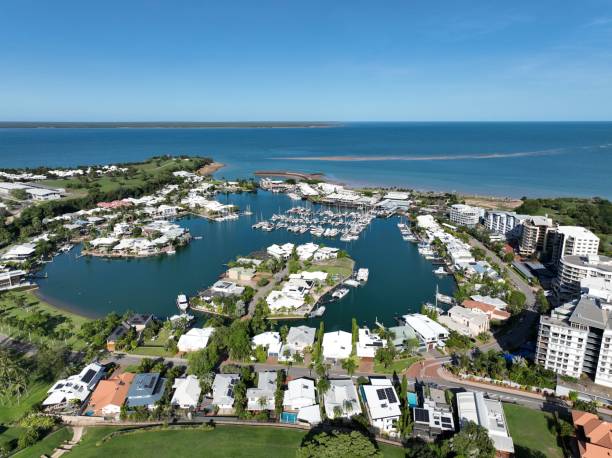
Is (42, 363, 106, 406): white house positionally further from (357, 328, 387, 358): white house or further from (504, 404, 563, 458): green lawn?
(504, 404, 563, 458): green lawn

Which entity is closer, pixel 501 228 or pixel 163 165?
pixel 501 228

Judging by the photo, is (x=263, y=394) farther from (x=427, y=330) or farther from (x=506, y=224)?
(x=506, y=224)

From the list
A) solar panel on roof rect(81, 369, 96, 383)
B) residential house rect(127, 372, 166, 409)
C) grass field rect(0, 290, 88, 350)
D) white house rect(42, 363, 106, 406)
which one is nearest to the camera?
residential house rect(127, 372, 166, 409)

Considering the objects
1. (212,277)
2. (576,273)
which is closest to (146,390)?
(212,277)

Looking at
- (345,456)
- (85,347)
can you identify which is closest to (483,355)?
(345,456)

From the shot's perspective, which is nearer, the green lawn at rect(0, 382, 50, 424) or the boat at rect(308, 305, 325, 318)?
the green lawn at rect(0, 382, 50, 424)

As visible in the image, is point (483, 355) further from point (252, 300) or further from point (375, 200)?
point (375, 200)

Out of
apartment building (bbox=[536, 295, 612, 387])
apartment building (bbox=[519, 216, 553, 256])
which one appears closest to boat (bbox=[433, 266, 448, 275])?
apartment building (bbox=[519, 216, 553, 256])
